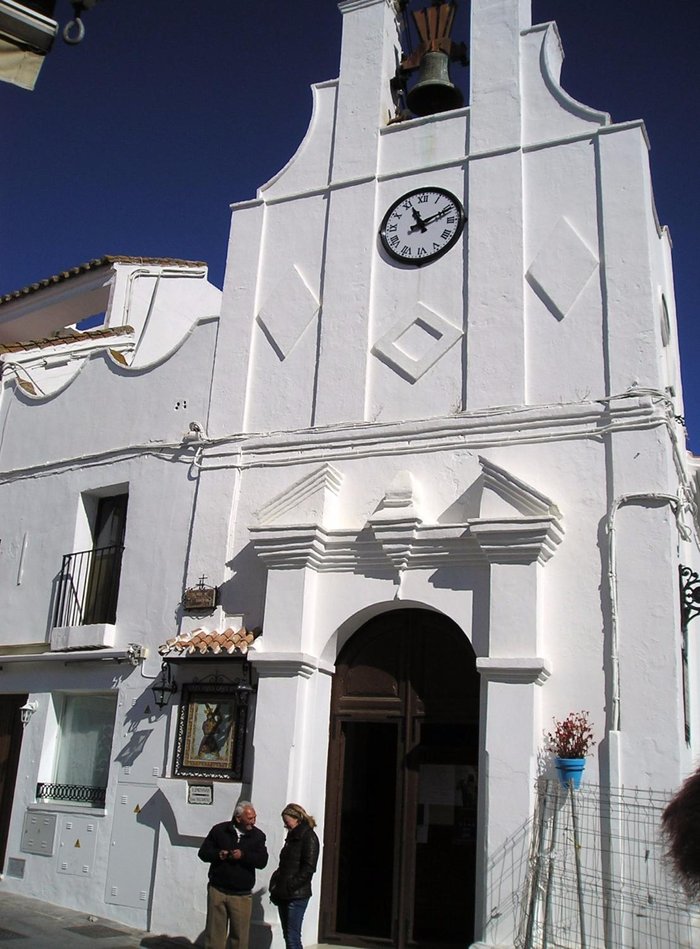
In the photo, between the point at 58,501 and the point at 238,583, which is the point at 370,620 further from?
the point at 58,501

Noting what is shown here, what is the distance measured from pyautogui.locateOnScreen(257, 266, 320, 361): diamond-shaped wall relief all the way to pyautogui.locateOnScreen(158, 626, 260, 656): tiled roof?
3.39 meters

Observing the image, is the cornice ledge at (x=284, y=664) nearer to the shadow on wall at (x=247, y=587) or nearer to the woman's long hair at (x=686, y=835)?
the shadow on wall at (x=247, y=587)

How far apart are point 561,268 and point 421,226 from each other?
1.84 meters

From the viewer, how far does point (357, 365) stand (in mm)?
11188

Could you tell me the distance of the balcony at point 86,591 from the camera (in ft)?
39.8

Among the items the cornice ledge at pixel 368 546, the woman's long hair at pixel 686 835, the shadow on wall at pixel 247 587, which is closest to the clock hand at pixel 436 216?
the cornice ledge at pixel 368 546

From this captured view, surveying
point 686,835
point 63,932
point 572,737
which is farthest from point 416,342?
point 686,835

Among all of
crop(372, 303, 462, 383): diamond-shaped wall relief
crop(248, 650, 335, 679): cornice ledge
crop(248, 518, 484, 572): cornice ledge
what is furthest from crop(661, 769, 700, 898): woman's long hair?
crop(372, 303, 462, 383): diamond-shaped wall relief

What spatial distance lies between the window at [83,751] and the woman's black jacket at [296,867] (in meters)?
3.58

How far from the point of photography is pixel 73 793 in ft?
37.9

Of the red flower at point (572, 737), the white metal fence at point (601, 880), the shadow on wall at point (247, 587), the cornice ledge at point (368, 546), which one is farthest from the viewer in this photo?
the shadow on wall at point (247, 587)

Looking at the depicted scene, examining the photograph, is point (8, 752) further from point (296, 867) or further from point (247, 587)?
point (296, 867)

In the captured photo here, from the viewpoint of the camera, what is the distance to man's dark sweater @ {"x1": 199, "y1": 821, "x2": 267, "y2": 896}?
8602 mm

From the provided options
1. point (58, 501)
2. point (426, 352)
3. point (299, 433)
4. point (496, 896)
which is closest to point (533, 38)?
point (426, 352)
